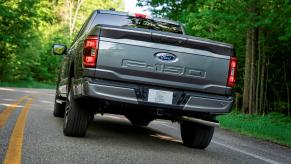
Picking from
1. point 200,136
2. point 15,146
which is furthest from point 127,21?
point 15,146

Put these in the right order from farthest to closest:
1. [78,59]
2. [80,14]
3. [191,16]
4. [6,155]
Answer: [80,14], [191,16], [78,59], [6,155]

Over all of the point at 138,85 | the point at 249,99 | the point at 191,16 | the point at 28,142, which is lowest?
the point at 249,99

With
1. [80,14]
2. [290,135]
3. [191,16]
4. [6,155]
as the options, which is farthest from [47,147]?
[80,14]

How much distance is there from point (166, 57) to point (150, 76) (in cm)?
34

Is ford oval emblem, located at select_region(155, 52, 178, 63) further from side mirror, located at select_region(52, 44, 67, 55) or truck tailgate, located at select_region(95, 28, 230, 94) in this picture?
side mirror, located at select_region(52, 44, 67, 55)

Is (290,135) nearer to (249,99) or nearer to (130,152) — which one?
(130,152)

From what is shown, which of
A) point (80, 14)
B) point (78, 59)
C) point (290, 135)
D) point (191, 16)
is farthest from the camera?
point (80, 14)

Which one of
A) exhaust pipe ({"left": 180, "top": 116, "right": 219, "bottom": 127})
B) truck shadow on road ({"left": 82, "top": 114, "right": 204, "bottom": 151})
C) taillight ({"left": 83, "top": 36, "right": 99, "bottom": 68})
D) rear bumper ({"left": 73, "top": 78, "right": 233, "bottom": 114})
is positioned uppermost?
taillight ({"left": 83, "top": 36, "right": 99, "bottom": 68})

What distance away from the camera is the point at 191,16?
21.0 m

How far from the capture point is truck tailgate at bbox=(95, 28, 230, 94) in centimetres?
576

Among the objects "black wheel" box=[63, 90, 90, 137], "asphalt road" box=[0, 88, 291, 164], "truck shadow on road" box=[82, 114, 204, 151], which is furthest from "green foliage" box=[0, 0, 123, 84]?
"black wheel" box=[63, 90, 90, 137]

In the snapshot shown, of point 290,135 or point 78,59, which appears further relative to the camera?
point 290,135

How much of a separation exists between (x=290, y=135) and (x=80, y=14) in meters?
51.1

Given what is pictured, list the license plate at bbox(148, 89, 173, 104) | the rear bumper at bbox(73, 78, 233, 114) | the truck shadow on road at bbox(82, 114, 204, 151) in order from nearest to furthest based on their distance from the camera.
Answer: the rear bumper at bbox(73, 78, 233, 114), the license plate at bbox(148, 89, 173, 104), the truck shadow on road at bbox(82, 114, 204, 151)
